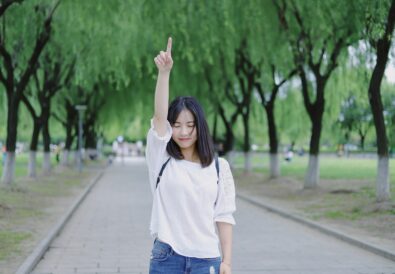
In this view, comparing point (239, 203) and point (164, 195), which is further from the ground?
point (164, 195)

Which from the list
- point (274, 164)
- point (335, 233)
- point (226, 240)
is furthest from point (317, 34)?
point (226, 240)

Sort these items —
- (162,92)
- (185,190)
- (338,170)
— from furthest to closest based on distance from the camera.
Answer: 1. (338,170)
2. (162,92)
3. (185,190)

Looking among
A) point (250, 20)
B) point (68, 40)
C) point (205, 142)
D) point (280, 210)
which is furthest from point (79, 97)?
point (205, 142)

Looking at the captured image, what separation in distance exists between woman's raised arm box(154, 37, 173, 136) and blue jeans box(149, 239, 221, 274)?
594mm

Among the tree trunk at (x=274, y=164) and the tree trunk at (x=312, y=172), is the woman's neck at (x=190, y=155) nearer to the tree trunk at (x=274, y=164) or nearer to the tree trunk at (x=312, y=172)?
the tree trunk at (x=312, y=172)

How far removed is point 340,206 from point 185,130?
498 inches

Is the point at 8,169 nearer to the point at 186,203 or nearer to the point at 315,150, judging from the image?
the point at 315,150

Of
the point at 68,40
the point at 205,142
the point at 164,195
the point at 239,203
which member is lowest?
the point at 239,203

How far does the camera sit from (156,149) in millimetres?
3178

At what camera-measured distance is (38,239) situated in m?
10.2

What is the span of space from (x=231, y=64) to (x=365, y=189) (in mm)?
9768

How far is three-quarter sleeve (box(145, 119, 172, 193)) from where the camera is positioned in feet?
10.3

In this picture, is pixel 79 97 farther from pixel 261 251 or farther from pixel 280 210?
pixel 261 251

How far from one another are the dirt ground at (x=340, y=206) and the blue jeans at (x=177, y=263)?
6803 millimetres
